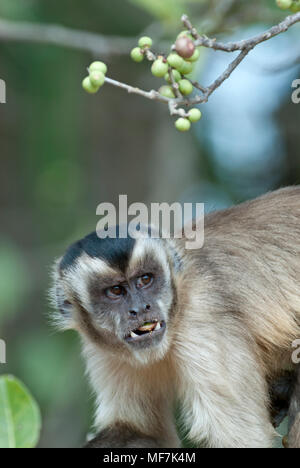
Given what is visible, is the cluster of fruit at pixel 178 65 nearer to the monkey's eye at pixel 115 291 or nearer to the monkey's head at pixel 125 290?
the monkey's head at pixel 125 290

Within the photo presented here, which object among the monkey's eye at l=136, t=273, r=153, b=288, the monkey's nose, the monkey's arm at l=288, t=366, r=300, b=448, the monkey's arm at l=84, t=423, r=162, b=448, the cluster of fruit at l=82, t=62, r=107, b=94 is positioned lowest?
the monkey's arm at l=84, t=423, r=162, b=448

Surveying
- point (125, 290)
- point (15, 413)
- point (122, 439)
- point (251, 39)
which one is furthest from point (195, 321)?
point (251, 39)

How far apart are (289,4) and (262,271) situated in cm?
180

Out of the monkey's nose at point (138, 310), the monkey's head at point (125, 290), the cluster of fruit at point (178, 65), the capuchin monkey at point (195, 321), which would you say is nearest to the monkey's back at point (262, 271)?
the capuchin monkey at point (195, 321)

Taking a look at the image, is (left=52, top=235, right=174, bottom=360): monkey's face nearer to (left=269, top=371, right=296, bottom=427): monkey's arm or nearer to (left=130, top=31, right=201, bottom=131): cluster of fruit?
(left=269, top=371, right=296, bottom=427): monkey's arm

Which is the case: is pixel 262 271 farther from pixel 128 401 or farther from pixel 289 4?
pixel 289 4

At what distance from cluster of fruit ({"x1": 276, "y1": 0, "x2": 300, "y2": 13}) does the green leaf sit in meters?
2.05

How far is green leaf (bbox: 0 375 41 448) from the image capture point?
123 inches

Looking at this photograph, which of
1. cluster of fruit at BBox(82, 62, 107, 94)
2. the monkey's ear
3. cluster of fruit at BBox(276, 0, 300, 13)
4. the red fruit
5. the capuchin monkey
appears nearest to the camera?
the red fruit

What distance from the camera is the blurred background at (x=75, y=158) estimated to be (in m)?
8.55

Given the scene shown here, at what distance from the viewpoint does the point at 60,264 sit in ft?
16.7

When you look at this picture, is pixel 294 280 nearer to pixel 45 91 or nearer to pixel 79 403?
pixel 79 403

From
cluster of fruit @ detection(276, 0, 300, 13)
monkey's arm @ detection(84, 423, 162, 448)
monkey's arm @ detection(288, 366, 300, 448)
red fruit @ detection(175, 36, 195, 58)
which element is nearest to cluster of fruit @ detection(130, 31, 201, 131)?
red fruit @ detection(175, 36, 195, 58)
